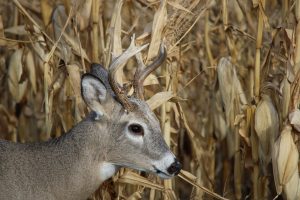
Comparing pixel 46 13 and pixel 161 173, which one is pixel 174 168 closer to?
pixel 161 173

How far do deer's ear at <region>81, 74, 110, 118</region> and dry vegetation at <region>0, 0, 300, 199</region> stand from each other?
1.54 feet

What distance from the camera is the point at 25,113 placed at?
26.6ft

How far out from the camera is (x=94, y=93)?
18.4ft

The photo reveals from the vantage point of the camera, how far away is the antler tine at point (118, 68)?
17.6 feet

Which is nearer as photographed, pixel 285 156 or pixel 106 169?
pixel 106 169

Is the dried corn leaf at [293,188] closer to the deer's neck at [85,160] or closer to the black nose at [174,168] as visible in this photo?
the black nose at [174,168]

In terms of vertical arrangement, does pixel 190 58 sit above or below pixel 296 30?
below

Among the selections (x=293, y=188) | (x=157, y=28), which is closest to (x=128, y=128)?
(x=157, y=28)

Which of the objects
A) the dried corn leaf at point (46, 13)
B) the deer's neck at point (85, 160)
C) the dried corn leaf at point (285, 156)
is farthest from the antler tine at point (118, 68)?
the dried corn leaf at point (46, 13)

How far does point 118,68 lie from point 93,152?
63cm

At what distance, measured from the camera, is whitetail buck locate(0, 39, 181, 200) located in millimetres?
5562

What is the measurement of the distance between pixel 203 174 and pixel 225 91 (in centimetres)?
86

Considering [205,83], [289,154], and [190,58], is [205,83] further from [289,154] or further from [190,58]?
[289,154]

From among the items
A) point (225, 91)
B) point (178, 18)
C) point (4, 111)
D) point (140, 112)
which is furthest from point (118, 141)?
point (4, 111)
